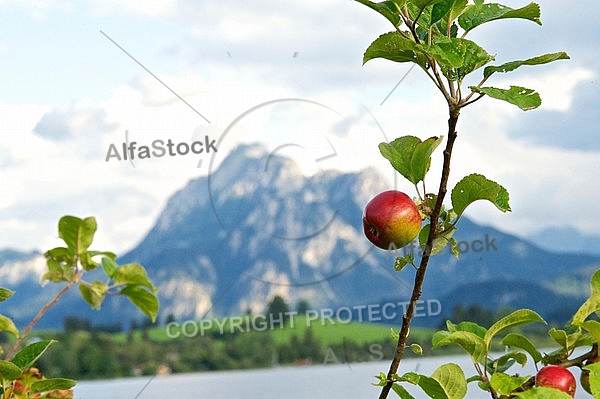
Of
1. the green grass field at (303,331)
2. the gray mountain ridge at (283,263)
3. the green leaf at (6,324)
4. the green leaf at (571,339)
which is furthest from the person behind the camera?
the gray mountain ridge at (283,263)

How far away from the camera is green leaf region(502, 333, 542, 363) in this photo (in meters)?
1.15

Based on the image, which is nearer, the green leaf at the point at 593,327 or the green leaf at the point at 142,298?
the green leaf at the point at 593,327

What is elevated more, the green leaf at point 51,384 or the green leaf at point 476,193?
the green leaf at point 476,193

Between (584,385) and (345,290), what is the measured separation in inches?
2613

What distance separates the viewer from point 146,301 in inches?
63.7

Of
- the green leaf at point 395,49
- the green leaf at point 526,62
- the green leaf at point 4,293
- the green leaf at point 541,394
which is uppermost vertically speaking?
the green leaf at point 395,49

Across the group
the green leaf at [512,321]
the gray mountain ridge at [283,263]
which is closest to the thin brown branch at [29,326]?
the green leaf at [512,321]

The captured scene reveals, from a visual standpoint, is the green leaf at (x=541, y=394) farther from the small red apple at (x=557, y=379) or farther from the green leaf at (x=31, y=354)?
the green leaf at (x=31, y=354)

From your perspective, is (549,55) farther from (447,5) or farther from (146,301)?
(146,301)

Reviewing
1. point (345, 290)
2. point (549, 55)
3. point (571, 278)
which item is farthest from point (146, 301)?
point (571, 278)

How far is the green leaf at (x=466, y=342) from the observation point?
3.50 feet

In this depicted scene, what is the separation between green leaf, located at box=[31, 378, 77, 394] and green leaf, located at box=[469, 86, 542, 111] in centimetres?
76

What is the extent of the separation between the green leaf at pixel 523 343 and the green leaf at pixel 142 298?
732 millimetres

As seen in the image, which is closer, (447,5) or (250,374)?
(447,5)
